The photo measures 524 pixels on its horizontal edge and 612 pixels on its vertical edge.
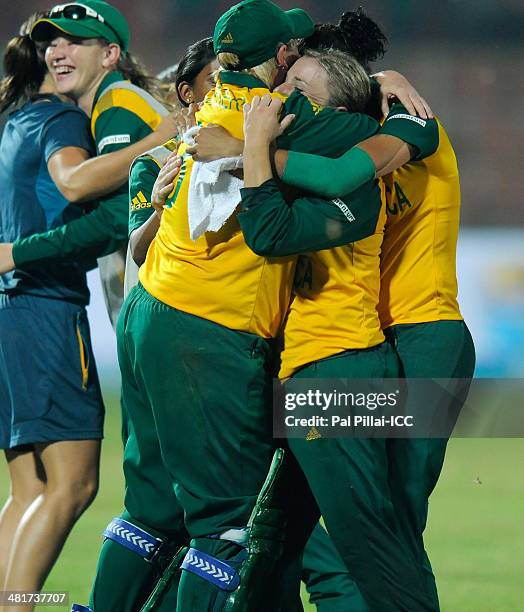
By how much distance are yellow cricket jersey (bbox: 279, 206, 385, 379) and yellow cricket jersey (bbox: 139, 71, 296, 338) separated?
7 centimetres

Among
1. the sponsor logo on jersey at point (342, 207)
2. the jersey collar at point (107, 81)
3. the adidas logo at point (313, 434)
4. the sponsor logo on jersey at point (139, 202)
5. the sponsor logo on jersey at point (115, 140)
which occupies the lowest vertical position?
the adidas logo at point (313, 434)

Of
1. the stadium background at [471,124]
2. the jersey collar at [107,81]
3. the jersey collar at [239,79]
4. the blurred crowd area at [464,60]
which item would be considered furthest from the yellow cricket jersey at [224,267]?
the blurred crowd area at [464,60]

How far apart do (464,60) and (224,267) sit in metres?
7.67

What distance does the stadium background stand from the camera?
21.2 feet

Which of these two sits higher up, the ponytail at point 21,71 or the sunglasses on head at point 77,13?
the sunglasses on head at point 77,13

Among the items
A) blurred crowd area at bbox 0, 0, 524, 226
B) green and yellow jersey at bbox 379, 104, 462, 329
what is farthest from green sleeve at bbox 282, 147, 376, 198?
blurred crowd area at bbox 0, 0, 524, 226

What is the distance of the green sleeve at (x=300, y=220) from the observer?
7.34ft

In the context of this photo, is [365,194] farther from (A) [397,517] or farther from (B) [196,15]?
(B) [196,15]

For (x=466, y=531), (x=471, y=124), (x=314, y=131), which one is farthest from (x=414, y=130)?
(x=471, y=124)

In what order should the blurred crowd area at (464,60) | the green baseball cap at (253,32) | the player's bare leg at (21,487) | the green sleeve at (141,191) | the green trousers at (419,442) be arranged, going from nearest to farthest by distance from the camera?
the green baseball cap at (253,32)
the green trousers at (419,442)
the green sleeve at (141,191)
the player's bare leg at (21,487)
the blurred crowd area at (464,60)

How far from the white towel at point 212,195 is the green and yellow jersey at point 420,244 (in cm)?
42

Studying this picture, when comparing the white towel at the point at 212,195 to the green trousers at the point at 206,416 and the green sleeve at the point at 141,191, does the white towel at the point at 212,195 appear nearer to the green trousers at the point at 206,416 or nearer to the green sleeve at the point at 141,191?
the green trousers at the point at 206,416

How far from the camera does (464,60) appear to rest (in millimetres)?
9570

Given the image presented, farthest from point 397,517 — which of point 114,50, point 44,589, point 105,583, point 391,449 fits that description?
point 114,50
